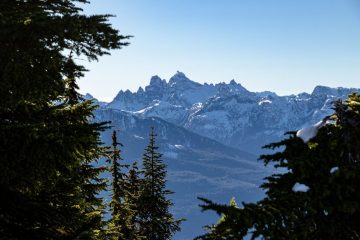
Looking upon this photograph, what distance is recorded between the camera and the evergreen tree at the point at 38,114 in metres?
6.62

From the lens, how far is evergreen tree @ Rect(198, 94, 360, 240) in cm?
517

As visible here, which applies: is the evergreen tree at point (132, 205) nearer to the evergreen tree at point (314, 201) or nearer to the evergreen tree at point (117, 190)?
the evergreen tree at point (117, 190)

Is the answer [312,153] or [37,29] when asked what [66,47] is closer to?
[37,29]

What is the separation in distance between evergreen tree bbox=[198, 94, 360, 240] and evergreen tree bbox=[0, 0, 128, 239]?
320 centimetres

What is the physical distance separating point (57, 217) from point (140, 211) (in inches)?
938

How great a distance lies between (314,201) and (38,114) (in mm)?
5567

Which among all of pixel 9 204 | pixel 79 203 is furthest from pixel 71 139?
pixel 79 203

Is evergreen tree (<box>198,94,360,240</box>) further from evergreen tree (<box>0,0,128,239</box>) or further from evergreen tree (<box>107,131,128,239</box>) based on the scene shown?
evergreen tree (<box>107,131,128,239</box>)

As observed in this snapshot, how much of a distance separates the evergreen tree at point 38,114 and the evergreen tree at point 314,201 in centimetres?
320

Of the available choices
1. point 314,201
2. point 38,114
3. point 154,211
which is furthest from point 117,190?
point 314,201

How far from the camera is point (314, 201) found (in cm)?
535

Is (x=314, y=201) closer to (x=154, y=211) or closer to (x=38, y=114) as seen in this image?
(x=38, y=114)

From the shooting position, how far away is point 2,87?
24.3 ft

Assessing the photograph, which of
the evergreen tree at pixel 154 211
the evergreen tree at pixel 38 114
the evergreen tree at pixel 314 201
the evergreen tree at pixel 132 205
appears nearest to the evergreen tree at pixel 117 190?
the evergreen tree at pixel 132 205
